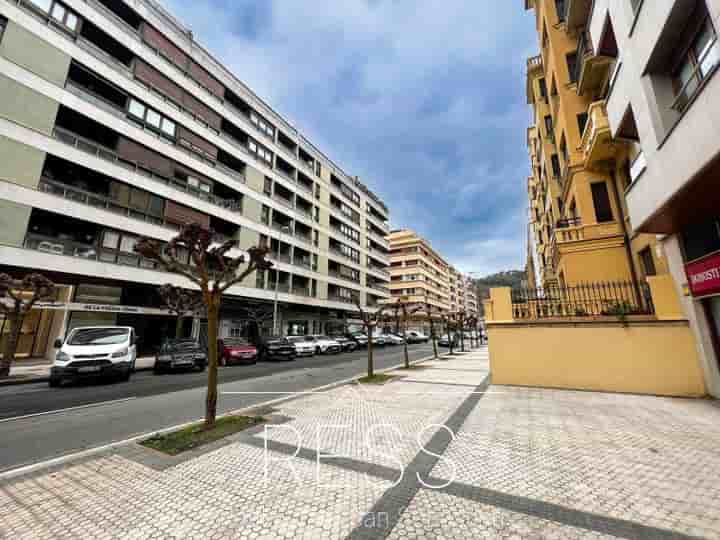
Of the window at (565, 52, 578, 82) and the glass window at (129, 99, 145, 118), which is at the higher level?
the glass window at (129, 99, 145, 118)

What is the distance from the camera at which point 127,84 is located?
63.3 ft

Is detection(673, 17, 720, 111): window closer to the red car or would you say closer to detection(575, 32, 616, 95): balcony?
detection(575, 32, 616, 95): balcony

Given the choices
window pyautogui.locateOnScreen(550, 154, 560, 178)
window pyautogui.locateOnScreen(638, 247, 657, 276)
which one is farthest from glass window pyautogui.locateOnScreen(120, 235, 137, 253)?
window pyautogui.locateOnScreen(550, 154, 560, 178)

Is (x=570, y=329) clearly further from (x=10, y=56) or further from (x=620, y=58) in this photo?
(x=10, y=56)

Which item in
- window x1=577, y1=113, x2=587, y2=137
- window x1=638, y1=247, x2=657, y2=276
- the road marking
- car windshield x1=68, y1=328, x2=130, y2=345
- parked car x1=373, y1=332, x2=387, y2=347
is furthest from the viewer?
parked car x1=373, y1=332, x2=387, y2=347

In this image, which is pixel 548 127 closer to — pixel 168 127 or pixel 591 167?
pixel 591 167

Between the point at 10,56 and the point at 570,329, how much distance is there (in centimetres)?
2728

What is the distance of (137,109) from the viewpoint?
19.9 metres

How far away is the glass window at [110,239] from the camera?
58.7 feet

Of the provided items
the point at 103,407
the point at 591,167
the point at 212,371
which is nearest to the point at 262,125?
the point at 591,167

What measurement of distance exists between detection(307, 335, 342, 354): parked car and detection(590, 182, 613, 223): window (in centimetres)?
2006

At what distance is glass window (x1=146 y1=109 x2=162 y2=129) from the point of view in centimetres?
2045

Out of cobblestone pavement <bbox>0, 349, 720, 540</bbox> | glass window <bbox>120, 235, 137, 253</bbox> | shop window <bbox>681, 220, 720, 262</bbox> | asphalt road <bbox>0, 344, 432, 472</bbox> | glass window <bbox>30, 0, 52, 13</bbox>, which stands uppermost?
glass window <bbox>30, 0, 52, 13</bbox>

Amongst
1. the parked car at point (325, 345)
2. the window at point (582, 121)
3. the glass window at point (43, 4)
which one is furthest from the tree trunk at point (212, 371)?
the glass window at point (43, 4)
